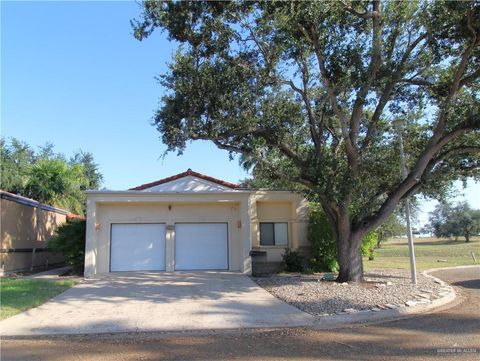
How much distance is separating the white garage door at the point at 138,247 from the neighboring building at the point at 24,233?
147 inches

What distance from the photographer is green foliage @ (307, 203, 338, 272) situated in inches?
753

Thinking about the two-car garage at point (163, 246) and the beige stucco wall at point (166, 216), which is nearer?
the beige stucco wall at point (166, 216)

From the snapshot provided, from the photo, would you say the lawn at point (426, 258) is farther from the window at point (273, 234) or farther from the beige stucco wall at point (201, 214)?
the beige stucco wall at point (201, 214)

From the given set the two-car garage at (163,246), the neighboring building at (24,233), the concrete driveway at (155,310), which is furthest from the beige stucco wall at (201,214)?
the concrete driveway at (155,310)

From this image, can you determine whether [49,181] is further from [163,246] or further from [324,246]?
[324,246]

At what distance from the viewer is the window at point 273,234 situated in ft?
67.7

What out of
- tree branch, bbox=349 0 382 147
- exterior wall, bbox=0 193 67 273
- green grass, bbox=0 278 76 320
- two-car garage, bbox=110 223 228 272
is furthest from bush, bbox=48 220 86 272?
tree branch, bbox=349 0 382 147

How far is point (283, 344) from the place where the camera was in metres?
7.78

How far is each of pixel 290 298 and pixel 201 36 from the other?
25.7ft

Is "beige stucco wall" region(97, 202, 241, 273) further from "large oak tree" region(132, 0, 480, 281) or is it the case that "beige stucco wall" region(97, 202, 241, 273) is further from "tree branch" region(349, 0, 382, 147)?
"tree branch" region(349, 0, 382, 147)

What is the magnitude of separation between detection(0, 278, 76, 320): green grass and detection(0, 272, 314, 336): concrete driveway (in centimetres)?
26

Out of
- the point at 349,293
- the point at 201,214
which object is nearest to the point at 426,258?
the point at 201,214

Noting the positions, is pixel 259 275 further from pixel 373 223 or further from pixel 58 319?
pixel 58 319

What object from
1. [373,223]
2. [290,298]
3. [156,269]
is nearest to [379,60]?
[373,223]
